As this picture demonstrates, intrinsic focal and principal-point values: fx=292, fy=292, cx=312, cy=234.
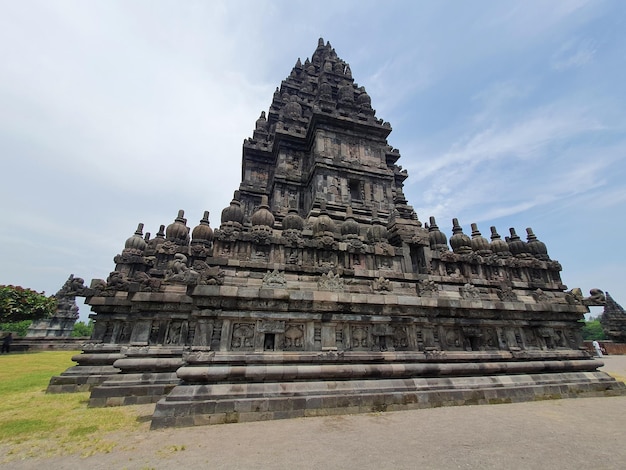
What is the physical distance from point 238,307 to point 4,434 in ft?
17.8

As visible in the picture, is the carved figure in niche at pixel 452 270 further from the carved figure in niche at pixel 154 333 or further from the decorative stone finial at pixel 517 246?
the carved figure in niche at pixel 154 333

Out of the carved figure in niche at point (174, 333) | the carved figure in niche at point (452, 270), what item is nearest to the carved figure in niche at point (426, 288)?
the carved figure in niche at point (452, 270)

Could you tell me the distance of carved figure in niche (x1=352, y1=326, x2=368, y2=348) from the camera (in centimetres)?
919

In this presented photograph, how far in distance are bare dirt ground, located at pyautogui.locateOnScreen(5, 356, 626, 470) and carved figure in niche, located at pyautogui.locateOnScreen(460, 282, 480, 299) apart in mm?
4400

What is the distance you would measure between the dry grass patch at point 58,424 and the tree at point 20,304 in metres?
26.3

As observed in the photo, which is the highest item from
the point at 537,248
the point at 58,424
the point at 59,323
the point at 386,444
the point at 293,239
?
the point at 537,248

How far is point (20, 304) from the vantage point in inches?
1171

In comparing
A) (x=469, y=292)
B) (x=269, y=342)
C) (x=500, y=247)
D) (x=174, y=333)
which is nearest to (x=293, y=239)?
(x=269, y=342)

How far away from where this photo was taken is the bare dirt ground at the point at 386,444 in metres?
4.86

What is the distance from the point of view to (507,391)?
30.5 ft

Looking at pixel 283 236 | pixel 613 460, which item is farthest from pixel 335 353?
pixel 613 460

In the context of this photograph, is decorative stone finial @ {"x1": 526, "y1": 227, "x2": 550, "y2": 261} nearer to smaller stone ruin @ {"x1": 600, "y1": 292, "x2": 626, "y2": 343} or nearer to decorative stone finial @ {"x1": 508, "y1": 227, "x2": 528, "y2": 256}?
decorative stone finial @ {"x1": 508, "y1": 227, "x2": 528, "y2": 256}

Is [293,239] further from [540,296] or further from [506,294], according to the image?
[540,296]

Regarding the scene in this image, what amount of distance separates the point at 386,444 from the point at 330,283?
4809mm
